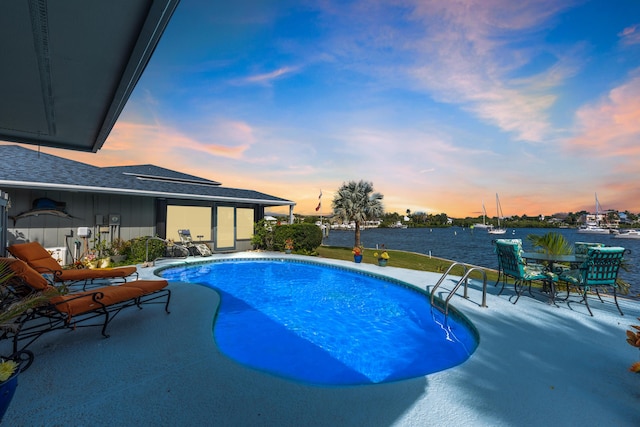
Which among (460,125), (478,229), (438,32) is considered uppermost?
(438,32)

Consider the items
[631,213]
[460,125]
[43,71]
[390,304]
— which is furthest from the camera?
[631,213]

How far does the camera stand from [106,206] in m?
11.1

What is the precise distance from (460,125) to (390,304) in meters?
11.6

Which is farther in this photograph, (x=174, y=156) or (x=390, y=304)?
(x=174, y=156)

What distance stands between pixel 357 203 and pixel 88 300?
23.7 m

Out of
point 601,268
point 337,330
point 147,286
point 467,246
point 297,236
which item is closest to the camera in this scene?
point 147,286

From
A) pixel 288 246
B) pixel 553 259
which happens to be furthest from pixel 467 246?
pixel 553 259

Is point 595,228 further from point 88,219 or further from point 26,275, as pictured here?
point 26,275

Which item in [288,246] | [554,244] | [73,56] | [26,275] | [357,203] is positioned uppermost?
[357,203]

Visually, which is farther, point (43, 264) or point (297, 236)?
point (297, 236)

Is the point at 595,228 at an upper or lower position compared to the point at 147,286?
lower

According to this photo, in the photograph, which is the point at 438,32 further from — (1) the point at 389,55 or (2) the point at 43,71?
(2) the point at 43,71

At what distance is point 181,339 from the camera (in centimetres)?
390

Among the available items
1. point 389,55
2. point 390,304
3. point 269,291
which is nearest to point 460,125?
point 389,55
